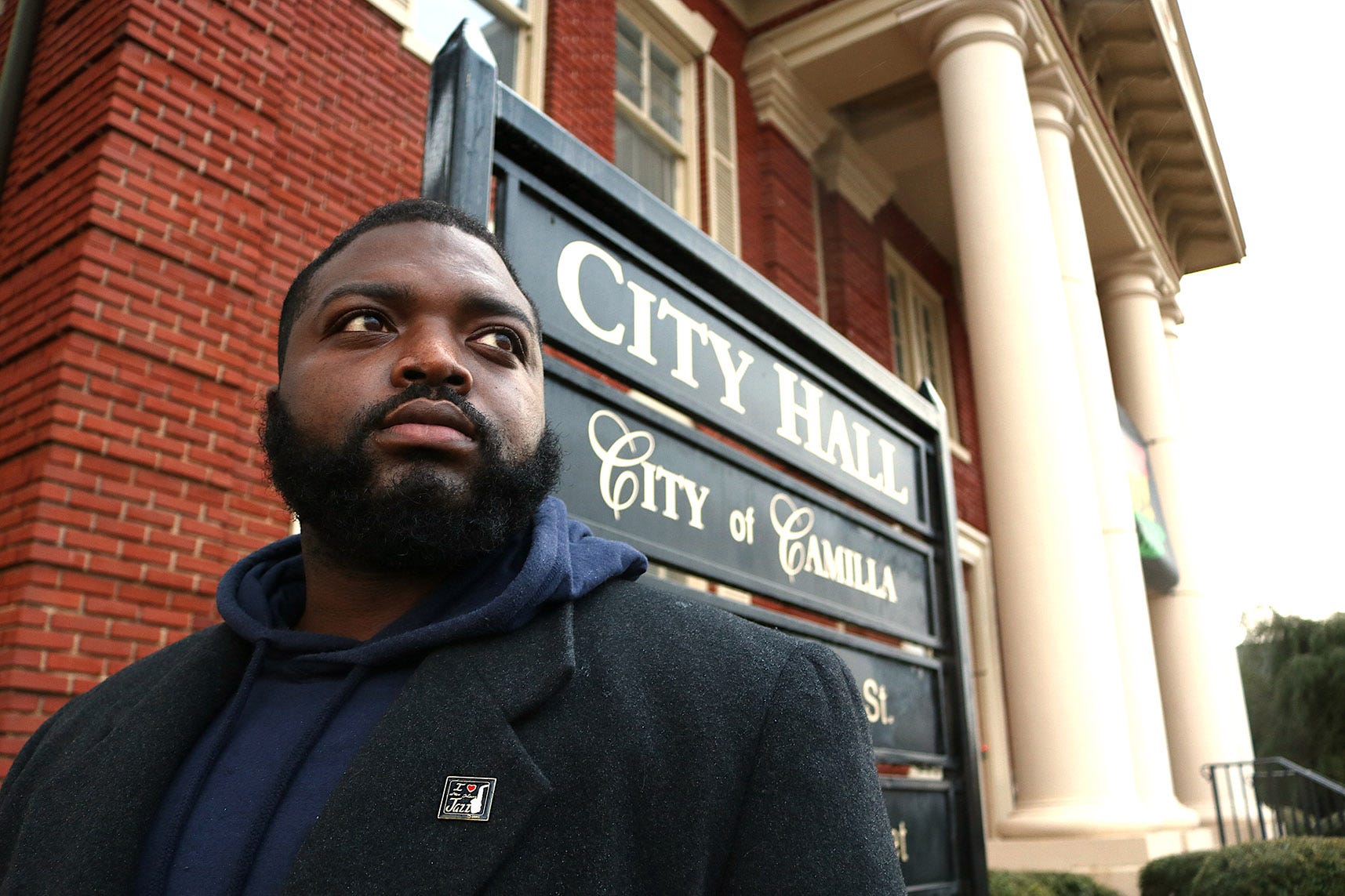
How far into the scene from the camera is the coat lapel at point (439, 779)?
905 millimetres

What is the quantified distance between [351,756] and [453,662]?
14cm

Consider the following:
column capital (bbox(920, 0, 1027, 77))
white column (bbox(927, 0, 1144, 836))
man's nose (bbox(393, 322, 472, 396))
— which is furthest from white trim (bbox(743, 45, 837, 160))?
man's nose (bbox(393, 322, 472, 396))

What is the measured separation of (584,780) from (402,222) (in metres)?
0.80

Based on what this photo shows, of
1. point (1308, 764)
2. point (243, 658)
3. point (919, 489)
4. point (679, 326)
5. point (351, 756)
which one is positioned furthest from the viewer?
point (1308, 764)

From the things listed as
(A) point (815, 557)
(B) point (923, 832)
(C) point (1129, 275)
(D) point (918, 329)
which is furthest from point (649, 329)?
(C) point (1129, 275)

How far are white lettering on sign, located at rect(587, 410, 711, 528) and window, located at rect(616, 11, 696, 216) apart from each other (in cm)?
639

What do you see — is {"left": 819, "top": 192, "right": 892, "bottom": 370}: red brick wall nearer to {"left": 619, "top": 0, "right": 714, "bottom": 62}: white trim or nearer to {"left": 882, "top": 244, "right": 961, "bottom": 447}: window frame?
{"left": 882, "top": 244, "right": 961, "bottom": 447}: window frame

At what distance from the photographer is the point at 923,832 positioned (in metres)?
2.41

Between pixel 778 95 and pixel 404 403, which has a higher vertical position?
pixel 778 95

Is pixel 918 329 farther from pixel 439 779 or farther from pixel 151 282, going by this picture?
pixel 439 779

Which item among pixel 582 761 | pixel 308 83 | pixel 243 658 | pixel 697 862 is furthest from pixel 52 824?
pixel 308 83

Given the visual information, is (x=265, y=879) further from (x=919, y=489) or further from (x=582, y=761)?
(x=919, y=489)

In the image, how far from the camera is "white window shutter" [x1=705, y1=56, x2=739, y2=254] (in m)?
8.51

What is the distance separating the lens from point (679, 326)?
6.06 feet
